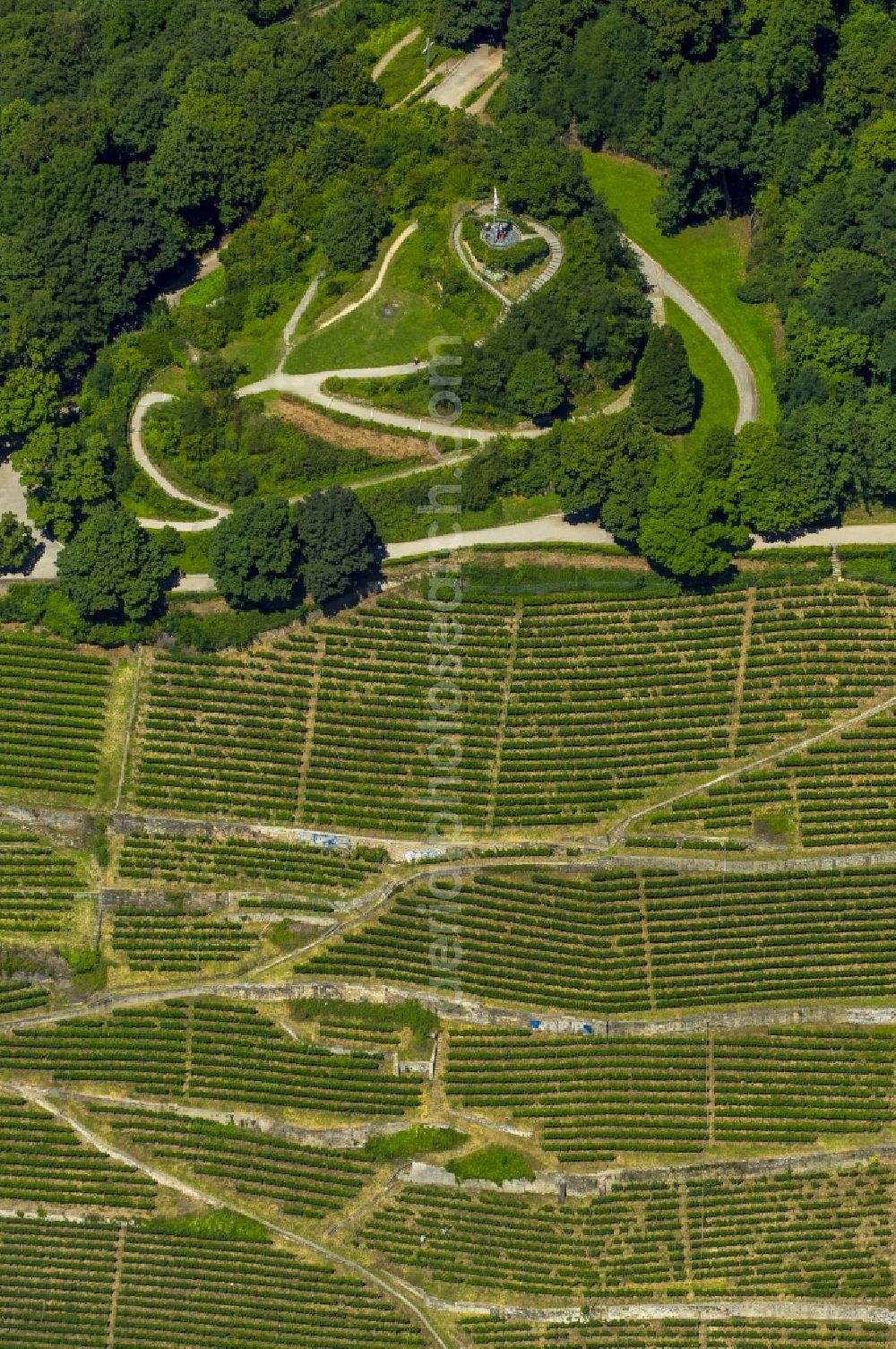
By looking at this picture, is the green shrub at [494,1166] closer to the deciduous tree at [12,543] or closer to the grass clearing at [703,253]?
the deciduous tree at [12,543]

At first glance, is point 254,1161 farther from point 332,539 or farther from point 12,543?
point 12,543

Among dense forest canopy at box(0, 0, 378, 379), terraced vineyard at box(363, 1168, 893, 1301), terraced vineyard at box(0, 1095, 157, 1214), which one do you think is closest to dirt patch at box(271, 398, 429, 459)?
dense forest canopy at box(0, 0, 378, 379)

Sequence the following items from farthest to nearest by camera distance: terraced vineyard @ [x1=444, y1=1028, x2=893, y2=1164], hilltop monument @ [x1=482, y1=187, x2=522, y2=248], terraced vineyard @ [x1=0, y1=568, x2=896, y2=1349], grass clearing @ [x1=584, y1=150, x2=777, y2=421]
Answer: hilltop monument @ [x1=482, y1=187, x2=522, y2=248] < grass clearing @ [x1=584, y1=150, x2=777, y2=421] < terraced vineyard @ [x1=0, y1=568, x2=896, y2=1349] < terraced vineyard @ [x1=444, y1=1028, x2=893, y2=1164]

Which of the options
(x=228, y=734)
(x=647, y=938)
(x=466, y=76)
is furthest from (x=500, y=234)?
(x=647, y=938)

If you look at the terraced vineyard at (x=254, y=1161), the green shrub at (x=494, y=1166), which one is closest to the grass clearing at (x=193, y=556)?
the terraced vineyard at (x=254, y=1161)

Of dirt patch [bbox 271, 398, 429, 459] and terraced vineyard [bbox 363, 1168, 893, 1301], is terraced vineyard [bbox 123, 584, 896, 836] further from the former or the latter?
terraced vineyard [bbox 363, 1168, 893, 1301]

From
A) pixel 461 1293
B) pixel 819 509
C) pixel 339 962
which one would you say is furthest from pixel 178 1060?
pixel 819 509
